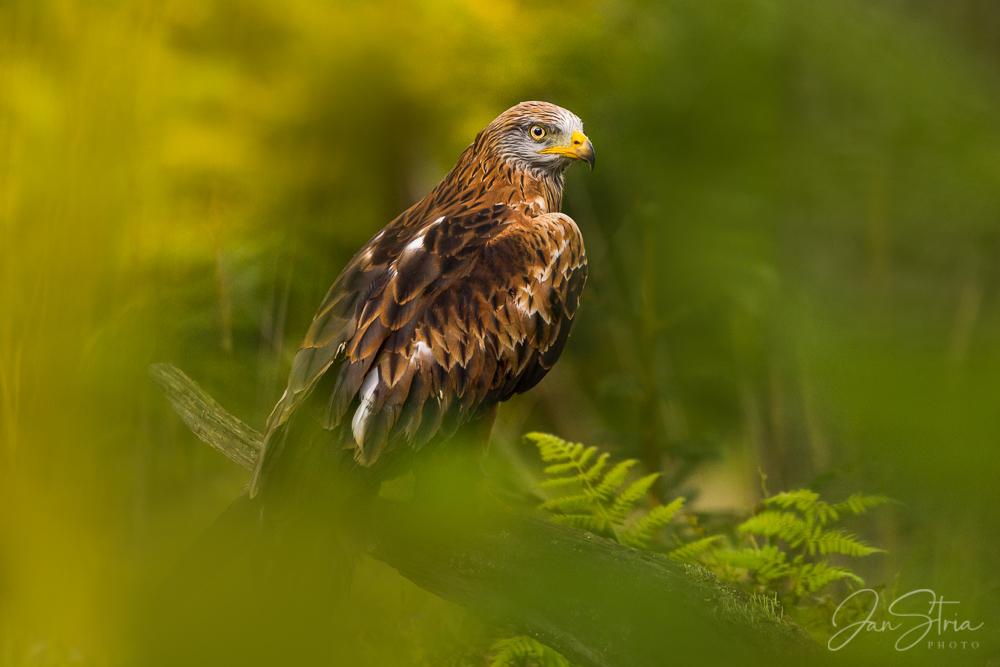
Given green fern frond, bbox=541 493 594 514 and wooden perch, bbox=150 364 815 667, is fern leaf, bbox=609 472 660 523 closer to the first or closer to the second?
green fern frond, bbox=541 493 594 514

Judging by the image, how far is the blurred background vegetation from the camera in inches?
24.1

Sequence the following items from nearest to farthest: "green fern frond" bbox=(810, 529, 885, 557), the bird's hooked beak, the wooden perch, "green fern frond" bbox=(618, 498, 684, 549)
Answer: the wooden perch
"green fern frond" bbox=(810, 529, 885, 557)
"green fern frond" bbox=(618, 498, 684, 549)
the bird's hooked beak

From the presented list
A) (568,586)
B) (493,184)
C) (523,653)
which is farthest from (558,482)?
(568,586)

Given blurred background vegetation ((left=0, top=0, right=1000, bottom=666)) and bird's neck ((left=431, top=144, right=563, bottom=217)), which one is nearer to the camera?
blurred background vegetation ((left=0, top=0, right=1000, bottom=666))

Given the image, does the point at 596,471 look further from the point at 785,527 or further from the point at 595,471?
the point at 785,527

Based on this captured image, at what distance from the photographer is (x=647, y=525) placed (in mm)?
1413

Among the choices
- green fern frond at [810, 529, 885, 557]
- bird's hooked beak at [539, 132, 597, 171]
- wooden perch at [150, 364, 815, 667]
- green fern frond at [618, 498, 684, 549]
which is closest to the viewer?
wooden perch at [150, 364, 815, 667]

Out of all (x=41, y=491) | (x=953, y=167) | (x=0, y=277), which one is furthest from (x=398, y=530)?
(x=953, y=167)

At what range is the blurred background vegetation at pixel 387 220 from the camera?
61 centimetres

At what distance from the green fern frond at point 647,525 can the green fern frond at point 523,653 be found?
251 mm

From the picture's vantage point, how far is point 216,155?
149cm

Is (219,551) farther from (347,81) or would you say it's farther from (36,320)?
(347,81)

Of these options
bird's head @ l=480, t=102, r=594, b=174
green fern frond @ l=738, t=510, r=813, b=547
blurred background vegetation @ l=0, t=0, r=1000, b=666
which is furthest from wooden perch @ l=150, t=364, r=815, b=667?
bird's head @ l=480, t=102, r=594, b=174

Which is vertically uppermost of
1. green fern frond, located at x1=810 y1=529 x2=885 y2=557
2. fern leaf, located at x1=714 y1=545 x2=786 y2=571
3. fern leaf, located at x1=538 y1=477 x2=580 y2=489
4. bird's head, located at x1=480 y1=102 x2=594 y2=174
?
bird's head, located at x1=480 y1=102 x2=594 y2=174
